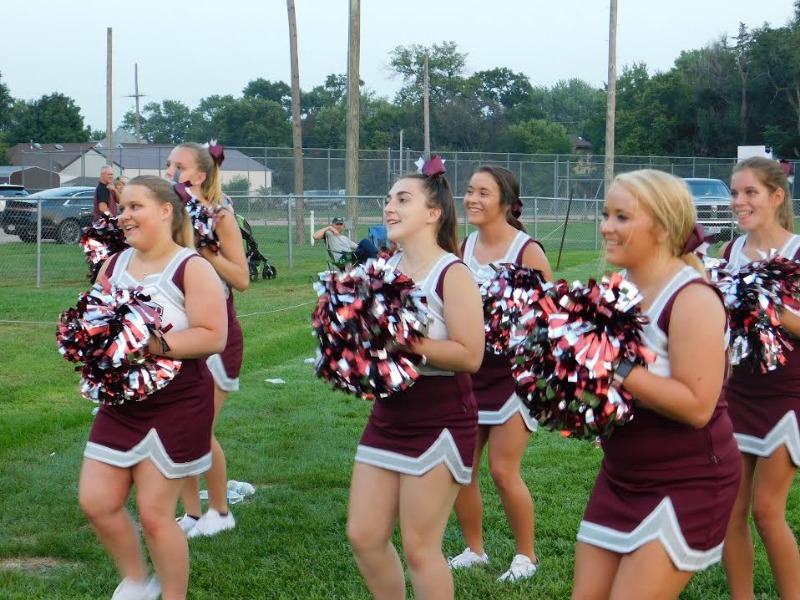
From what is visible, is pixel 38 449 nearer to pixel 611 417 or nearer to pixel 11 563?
pixel 11 563

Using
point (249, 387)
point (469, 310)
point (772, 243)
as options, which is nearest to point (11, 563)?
point (469, 310)

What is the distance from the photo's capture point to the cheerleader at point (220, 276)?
201 inches

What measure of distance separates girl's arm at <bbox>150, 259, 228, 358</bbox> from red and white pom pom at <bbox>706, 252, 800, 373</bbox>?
1.79m

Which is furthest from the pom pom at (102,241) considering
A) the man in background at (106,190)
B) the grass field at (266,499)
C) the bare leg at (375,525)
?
the man in background at (106,190)

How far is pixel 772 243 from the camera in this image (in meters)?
4.24

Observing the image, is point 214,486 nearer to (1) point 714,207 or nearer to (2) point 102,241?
(2) point 102,241

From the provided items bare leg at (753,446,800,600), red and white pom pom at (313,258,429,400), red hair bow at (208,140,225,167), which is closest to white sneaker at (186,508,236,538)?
red hair bow at (208,140,225,167)

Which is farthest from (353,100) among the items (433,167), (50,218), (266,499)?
(433,167)

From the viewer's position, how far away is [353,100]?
63.4 ft

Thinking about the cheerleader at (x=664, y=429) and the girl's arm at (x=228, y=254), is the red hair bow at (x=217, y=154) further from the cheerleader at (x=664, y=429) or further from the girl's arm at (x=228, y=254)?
the cheerleader at (x=664, y=429)

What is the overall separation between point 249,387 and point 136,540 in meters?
5.22

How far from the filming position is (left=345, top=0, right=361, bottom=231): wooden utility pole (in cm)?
1858

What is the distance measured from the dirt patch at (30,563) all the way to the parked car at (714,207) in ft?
47.9

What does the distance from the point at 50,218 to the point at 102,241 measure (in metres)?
15.0
